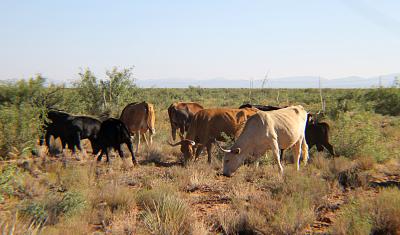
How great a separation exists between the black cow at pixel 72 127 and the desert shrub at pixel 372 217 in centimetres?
766

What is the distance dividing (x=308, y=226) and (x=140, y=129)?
28.9 feet

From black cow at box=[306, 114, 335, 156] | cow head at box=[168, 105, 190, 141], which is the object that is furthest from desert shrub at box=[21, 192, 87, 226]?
cow head at box=[168, 105, 190, 141]

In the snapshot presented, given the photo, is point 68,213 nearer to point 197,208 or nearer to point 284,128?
point 197,208

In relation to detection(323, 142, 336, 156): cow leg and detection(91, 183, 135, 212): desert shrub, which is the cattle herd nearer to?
detection(323, 142, 336, 156): cow leg

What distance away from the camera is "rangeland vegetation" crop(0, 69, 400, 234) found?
580 cm

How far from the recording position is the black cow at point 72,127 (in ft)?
36.3

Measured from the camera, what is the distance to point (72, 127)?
11.0 metres

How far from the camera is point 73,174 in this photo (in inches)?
339

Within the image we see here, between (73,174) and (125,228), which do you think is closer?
(125,228)

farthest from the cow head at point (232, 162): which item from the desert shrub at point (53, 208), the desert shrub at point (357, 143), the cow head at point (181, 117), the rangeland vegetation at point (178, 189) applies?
the cow head at point (181, 117)

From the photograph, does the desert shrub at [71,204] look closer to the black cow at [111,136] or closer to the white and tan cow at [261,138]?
the white and tan cow at [261,138]

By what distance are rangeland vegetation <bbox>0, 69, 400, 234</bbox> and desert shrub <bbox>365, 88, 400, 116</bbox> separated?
9740 millimetres

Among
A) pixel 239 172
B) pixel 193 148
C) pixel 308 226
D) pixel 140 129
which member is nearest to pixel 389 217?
pixel 308 226

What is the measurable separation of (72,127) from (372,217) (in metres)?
8.29
